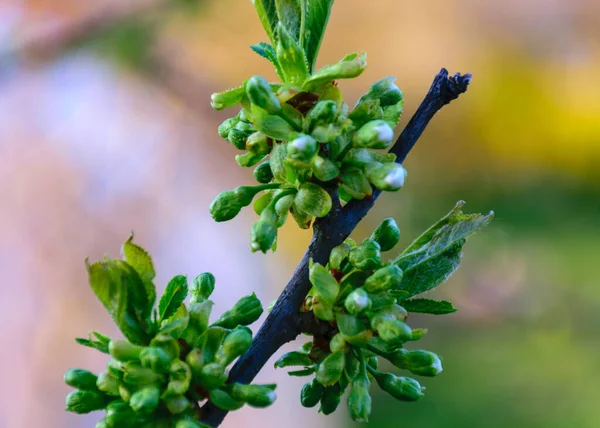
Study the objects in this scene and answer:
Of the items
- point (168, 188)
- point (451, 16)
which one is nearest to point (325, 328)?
point (168, 188)

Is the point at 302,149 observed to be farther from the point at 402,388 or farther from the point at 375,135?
the point at 402,388

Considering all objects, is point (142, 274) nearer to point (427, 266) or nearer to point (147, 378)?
point (147, 378)

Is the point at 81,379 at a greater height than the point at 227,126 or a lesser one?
lesser

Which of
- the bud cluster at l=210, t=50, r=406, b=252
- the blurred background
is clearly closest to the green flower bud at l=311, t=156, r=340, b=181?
the bud cluster at l=210, t=50, r=406, b=252

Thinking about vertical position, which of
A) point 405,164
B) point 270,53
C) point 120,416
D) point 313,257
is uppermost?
point 405,164

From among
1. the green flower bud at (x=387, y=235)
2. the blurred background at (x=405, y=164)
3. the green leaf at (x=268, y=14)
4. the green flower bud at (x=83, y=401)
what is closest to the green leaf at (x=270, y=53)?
the green leaf at (x=268, y=14)

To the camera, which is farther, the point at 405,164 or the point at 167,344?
the point at 405,164

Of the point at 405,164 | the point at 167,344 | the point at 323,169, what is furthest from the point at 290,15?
the point at 405,164

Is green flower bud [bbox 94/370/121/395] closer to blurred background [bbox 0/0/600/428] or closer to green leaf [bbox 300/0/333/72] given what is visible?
green leaf [bbox 300/0/333/72]
